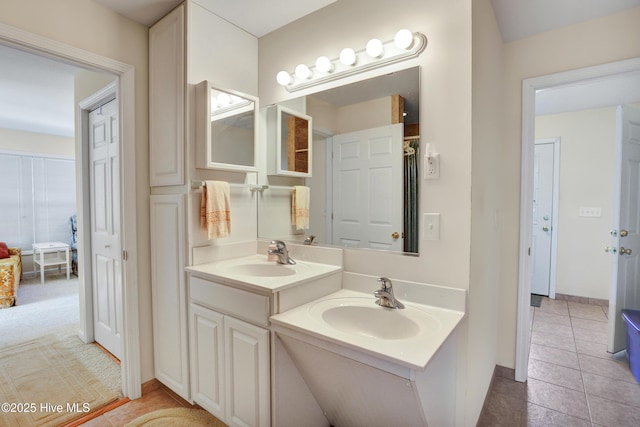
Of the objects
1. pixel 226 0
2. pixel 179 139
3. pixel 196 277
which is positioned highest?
pixel 226 0

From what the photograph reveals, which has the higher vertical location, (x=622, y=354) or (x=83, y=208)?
(x=83, y=208)

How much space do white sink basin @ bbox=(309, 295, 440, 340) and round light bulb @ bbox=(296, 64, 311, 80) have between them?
134 centimetres

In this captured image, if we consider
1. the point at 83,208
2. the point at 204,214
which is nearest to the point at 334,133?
the point at 204,214

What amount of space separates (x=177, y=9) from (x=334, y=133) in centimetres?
118

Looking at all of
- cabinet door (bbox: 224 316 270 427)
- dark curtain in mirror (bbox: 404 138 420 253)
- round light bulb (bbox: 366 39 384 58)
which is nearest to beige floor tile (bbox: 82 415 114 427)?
cabinet door (bbox: 224 316 270 427)

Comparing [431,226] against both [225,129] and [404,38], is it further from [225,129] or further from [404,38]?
[225,129]

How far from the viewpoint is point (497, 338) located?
225cm

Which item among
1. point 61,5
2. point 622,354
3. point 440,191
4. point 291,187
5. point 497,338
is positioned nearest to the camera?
point 440,191

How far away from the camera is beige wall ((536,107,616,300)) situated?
357 cm

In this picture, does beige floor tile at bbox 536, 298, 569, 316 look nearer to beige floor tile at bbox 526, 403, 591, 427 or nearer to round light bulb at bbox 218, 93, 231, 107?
beige floor tile at bbox 526, 403, 591, 427

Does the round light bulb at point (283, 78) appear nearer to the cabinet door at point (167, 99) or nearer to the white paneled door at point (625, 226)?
the cabinet door at point (167, 99)

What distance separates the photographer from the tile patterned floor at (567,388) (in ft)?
5.85

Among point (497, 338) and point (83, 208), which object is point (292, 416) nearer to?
point (497, 338)

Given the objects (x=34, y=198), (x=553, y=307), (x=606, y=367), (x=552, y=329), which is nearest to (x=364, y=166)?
(x=606, y=367)
